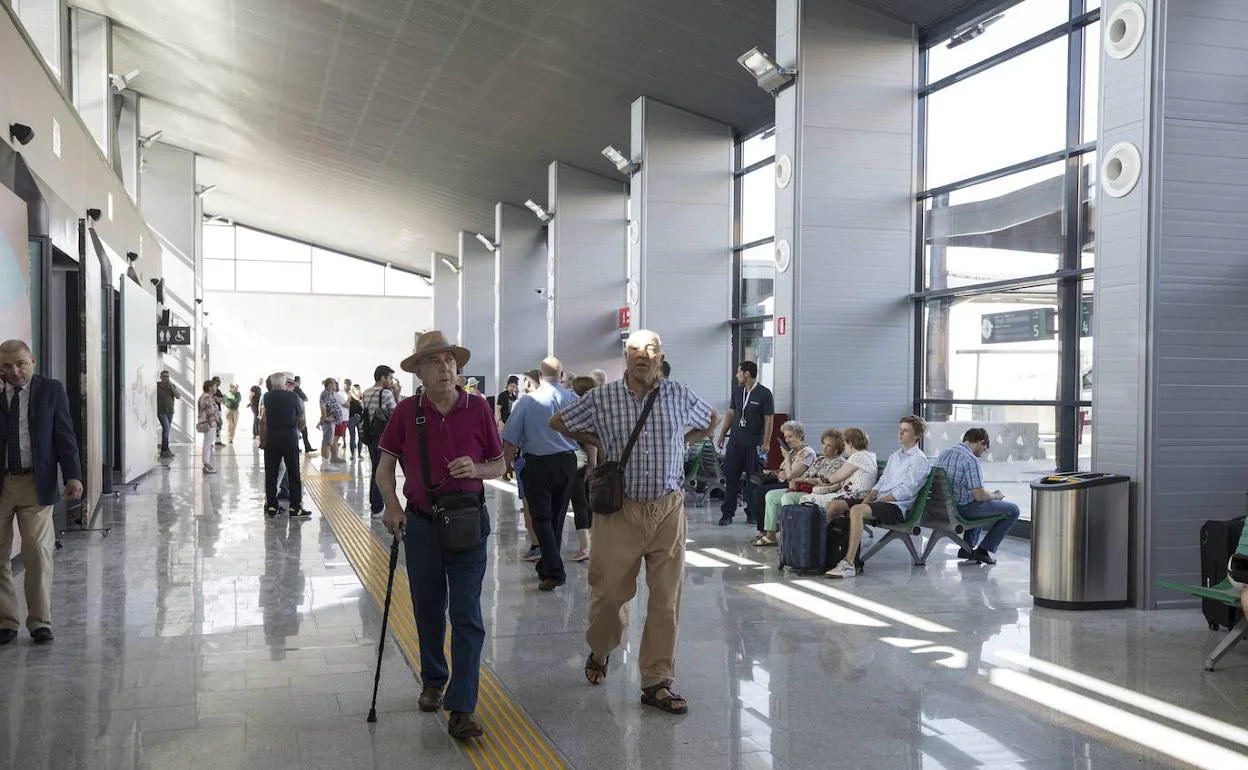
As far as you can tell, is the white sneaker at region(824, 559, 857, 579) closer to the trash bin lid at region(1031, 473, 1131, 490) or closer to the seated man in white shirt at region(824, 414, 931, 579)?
the seated man in white shirt at region(824, 414, 931, 579)

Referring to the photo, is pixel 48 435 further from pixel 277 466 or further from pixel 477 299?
pixel 477 299

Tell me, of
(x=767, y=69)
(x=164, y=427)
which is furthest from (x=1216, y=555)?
(x=164, y=427)

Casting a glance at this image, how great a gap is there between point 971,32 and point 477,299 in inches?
752

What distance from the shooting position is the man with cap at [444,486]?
13.0 feet

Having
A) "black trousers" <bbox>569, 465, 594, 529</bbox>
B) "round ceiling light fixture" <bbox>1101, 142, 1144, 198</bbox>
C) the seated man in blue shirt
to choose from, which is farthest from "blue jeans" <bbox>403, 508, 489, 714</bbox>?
the seated man in blue shirt

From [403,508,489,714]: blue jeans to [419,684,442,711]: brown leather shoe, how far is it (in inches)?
5.3

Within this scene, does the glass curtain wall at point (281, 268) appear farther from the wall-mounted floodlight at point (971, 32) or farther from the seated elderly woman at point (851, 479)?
the seated elderly woman at point (851, 479)

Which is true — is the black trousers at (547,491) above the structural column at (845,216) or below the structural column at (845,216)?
below

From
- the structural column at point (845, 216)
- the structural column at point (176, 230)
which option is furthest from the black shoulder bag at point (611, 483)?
the structural column at point (176, 230)

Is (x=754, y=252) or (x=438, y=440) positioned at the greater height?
(x=754, y=252)

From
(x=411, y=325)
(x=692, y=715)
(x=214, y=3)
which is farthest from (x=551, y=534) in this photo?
(x=411, y=325)

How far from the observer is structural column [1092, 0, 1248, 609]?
616cm

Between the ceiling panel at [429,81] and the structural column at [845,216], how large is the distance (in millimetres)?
604

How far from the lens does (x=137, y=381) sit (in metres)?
15.0
